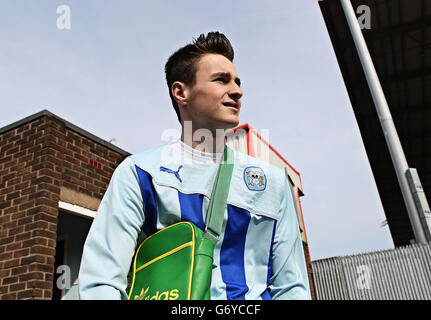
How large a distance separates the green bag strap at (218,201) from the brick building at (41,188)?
4791 millimetres

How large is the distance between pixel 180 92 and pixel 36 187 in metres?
4.98

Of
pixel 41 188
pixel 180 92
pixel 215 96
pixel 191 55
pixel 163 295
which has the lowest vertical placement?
pixel 163 295

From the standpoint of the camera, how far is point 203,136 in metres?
1.69

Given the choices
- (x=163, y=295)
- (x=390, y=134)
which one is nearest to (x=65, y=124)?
(x=390, y=134)

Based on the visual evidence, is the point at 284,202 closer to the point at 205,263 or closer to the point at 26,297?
the point at 205,263

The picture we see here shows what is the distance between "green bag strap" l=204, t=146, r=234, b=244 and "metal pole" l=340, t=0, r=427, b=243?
579 cm

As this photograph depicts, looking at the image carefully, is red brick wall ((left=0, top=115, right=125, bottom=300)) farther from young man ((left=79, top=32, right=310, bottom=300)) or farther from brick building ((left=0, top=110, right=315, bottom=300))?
young man ((left=79, top=32, right=310, bottom=300))

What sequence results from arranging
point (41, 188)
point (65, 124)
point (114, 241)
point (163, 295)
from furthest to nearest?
point (65, 124), point (41, 188), point (114, 241), point (163, 295)

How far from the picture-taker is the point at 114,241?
52.9 inches

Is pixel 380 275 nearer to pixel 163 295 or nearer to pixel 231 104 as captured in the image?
pixel 231 104

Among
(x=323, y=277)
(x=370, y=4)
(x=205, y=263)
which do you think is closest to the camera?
(x=205, y=263)
